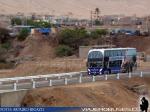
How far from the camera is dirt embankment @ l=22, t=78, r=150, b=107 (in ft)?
133

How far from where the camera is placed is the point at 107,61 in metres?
57.5

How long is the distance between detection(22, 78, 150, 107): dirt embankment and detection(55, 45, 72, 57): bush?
41489 millimetres

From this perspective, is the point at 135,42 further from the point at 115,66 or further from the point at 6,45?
the point at 115,66

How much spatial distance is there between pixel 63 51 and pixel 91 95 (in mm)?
49660

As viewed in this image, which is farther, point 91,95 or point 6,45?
point 6,45

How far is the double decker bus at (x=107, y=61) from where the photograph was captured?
5719 cm

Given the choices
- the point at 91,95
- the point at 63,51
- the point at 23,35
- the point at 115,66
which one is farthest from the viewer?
the point at 23,35

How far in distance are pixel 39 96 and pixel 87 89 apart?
212 inches

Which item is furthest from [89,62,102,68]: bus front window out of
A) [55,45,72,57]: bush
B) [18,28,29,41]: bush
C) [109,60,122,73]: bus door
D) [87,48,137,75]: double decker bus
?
[18,28,29,41]: bush

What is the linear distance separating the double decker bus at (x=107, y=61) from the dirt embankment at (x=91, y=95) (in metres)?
5.34

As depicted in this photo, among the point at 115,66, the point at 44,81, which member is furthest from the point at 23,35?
the point at 44,81

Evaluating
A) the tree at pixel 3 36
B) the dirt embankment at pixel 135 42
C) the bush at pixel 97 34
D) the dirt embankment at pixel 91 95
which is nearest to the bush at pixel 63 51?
the bush at pixel 97 34

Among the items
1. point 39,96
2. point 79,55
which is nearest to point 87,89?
point 39,96

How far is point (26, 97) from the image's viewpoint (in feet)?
131
